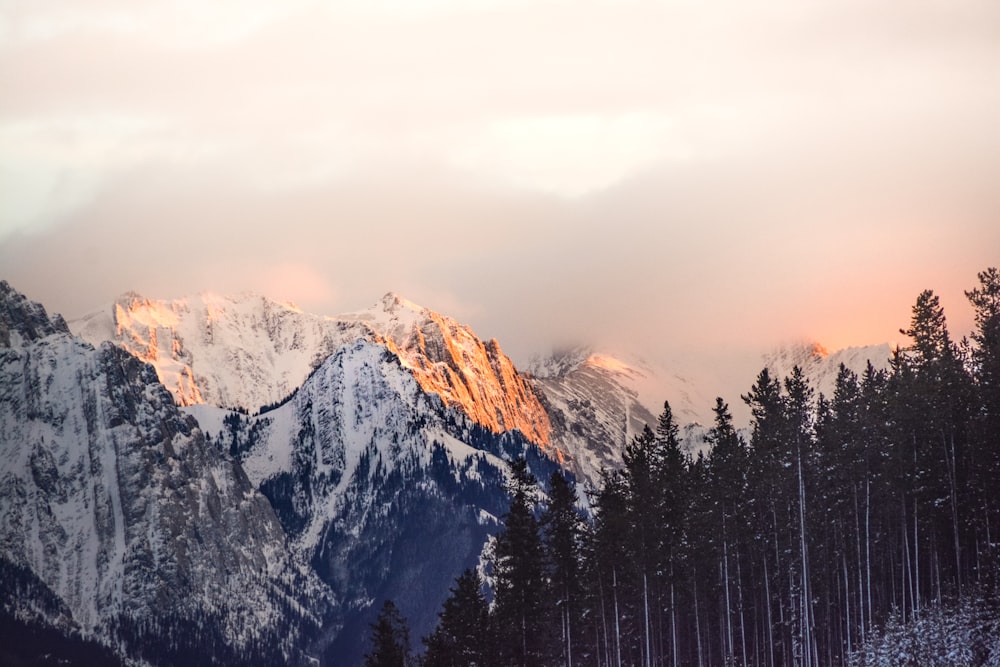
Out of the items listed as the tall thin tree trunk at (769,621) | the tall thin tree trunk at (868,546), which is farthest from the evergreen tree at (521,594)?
the tall thin tree trunk at (868,546)

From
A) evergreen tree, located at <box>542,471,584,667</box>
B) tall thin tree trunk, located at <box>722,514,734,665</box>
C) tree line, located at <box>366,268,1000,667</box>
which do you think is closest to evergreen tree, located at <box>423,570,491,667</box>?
tree line, located at <box>366,268,1000,667</box>

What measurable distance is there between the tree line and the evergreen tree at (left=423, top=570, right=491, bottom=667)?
0.15 metres

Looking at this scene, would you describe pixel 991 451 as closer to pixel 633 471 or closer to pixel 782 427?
pixel 782 427

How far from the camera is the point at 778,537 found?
436 feet

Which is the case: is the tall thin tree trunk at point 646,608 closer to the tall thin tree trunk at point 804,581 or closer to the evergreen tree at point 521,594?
the evergreen tree at point 521,594

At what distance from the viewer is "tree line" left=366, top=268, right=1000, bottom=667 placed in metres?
121

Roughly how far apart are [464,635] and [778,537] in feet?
76.2

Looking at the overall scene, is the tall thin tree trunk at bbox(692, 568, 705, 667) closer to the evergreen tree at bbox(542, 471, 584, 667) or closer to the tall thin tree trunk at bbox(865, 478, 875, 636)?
the evergreen tree at bbox(542, 471, 584, 667)

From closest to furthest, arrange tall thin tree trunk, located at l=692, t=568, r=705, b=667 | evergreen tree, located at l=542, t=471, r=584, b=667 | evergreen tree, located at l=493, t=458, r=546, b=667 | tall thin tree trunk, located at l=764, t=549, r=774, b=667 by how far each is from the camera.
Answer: tall thin tree trunk, located at l=692, t=568, r=705, b=667
tall thin tree trunk, located at l=764, t=549, r=774, b=667
evergreen tree, located at l=542, t=471, r=584, b=667
evergreen tree, located at l=493, t=458, r=546, b=667

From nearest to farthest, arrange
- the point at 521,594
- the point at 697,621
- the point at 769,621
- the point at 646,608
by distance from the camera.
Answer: the point at 697,621
the point at 646,608
the point at 769,621
the point at 521,594

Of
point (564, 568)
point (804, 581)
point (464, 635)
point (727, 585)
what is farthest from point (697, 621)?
point (464, 635)

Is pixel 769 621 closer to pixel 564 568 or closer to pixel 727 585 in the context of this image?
pixel 727 585

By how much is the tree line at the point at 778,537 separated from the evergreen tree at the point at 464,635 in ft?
0.50

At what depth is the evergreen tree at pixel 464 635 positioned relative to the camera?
133m
